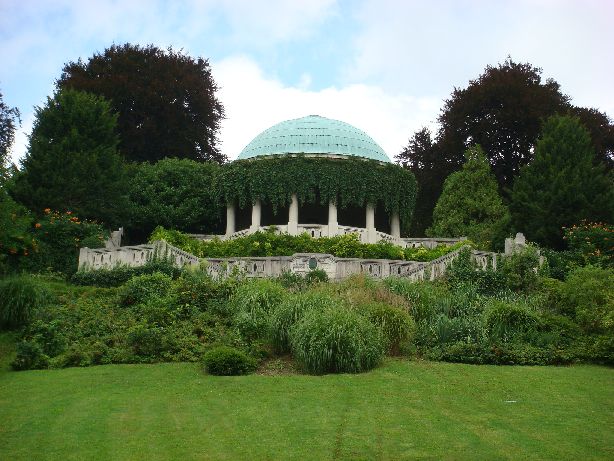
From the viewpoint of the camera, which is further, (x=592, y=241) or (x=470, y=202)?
(x=470, y=202)

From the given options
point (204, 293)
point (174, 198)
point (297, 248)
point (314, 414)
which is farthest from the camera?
point (174, 198)

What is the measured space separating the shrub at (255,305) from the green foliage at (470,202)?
17.6 m

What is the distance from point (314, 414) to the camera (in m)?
12.7

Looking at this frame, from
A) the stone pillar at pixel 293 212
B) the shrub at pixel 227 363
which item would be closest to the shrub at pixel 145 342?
the shrub at pixel 227 363

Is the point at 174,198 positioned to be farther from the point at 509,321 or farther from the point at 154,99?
the point at 509,321

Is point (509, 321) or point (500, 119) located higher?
point (500, 119)

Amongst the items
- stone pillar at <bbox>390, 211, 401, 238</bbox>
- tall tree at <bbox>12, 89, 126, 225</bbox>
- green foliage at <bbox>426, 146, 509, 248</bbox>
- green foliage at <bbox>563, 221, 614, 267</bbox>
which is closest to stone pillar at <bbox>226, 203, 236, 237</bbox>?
tall tree at <bbox>12, 89, 126, 225</bbox>

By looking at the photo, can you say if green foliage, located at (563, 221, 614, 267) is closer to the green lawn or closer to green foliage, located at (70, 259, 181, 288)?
the green lawn

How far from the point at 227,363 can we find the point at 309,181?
19.3 metres

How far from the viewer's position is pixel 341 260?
25.3 meters

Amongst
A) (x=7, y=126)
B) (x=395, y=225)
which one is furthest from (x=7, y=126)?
(x=395, y=225)

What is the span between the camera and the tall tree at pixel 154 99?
41.3 metres

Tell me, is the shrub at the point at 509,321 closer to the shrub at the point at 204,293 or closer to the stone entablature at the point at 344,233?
the shrub at the point at 204,293

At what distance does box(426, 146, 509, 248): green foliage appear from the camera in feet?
122
